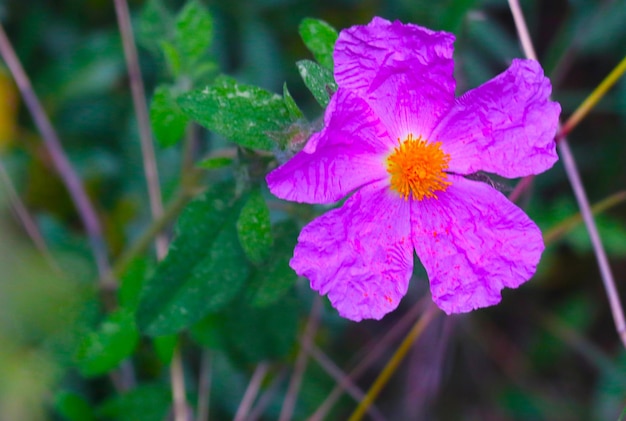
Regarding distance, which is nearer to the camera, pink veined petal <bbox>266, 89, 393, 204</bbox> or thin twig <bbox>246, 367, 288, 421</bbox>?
pink veined petal <bbox>266, 89, 393, 204</bbox>

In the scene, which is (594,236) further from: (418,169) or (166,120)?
(166,120)

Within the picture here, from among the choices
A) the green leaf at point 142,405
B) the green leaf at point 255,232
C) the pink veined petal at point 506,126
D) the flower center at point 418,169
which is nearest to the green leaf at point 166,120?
the green leaf at point 255,232

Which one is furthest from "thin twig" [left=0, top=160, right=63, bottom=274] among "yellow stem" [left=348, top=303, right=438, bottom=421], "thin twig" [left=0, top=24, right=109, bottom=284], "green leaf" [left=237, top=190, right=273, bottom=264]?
"yellow stem" [left=348, top=303, right=438, bottom=421]

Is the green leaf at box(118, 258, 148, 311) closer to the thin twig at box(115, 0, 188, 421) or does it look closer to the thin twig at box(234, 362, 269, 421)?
the thin twig at box(115, 0, 188, 421)

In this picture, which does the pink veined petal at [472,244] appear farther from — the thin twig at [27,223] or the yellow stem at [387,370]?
the thin twig at [27,223]

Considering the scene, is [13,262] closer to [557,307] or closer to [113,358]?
[113,358]

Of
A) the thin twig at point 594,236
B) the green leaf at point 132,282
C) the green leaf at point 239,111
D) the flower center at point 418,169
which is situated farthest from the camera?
the green leaf at point 132,282
